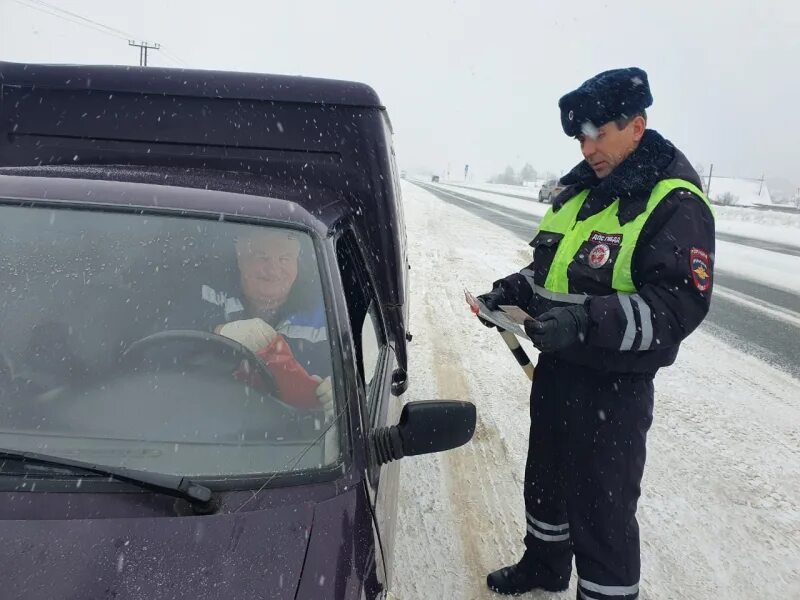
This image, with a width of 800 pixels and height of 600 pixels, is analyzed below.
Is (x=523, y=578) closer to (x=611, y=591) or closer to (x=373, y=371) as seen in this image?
(x=611, y=591)

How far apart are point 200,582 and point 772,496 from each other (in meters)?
3.42

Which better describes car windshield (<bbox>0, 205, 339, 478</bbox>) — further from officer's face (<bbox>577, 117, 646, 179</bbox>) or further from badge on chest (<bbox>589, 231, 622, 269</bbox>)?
officer's face (<bbox>577, 117, 646, 179</bbox>)

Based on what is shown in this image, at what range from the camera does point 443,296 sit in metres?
7.95

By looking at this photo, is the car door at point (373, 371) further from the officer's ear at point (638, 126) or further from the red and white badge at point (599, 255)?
the officer's ear at point (638, 126)

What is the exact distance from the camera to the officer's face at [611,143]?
6.89 ft

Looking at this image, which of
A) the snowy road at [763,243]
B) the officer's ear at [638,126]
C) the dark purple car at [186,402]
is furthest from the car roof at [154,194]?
the snowy road at [763,243]

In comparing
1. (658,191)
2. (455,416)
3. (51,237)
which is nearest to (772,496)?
(658,191)

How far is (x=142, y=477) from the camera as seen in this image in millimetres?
1350

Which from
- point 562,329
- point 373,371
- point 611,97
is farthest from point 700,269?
point 373,371

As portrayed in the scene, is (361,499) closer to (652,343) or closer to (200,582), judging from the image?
(200,582)

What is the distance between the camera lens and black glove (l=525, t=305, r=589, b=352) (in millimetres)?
2016

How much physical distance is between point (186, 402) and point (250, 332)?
0.93ft

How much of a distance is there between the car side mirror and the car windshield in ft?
0.56

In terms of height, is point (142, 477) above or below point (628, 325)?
below
